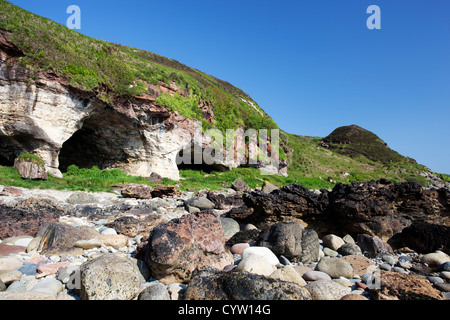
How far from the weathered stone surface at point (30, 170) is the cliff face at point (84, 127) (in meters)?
1.62

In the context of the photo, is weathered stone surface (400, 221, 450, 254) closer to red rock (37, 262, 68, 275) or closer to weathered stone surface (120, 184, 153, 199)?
red rock (37, 262, 68, 275)

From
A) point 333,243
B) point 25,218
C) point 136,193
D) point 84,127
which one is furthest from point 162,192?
point 84,127

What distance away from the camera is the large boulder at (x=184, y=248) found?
368 centimetres

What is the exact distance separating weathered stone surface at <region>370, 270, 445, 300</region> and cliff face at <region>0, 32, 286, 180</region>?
16.6 m

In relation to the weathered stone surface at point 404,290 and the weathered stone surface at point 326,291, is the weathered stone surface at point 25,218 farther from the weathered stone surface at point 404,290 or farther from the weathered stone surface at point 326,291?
the weathered stone surface at point 404,290

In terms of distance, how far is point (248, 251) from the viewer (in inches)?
188

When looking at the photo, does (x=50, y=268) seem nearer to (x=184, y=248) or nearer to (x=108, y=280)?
(x=108, y=280)

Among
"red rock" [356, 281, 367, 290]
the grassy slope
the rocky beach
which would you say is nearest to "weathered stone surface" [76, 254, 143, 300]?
the rocky beach

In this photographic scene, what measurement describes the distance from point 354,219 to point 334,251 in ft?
4.42

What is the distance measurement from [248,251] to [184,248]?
141 centimetres

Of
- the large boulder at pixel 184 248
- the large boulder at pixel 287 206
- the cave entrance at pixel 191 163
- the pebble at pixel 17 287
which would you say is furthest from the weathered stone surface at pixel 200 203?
the cave entrance at pixel 191 163

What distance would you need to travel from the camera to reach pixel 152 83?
20531 mm
